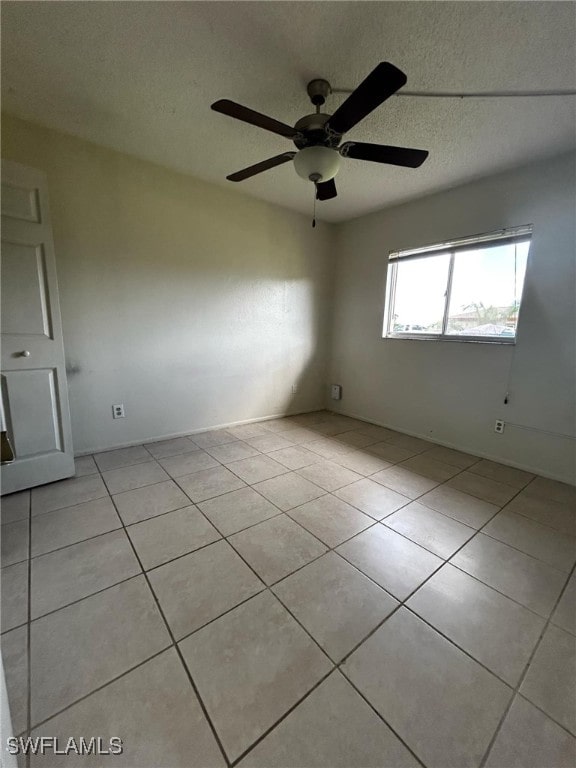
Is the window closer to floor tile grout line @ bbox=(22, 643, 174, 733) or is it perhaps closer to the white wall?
the white wall

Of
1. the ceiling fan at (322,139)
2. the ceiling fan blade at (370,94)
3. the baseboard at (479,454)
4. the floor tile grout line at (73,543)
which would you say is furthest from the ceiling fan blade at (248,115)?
the baseboard at (479,454)

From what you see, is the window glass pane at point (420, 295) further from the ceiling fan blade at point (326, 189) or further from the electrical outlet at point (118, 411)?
the electrical outlet at point (118, 411)

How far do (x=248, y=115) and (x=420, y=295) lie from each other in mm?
2506

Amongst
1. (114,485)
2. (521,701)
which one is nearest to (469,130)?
(521,701)

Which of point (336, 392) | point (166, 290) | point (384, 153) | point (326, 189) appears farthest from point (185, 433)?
point (384, 153)

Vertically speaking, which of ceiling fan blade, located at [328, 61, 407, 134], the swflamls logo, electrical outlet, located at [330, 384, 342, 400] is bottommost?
the swflamls logo

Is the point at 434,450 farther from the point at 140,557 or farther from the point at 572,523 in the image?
the point at 140,557

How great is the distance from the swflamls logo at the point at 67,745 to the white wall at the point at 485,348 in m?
3.11

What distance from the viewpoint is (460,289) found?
9.58 feet

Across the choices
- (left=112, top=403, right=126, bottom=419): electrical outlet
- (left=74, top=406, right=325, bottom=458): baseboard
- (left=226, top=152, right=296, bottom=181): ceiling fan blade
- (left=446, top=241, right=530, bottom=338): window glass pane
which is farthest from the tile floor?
(left=226, top=152, right=296, bottom=181): ceiling fan blade

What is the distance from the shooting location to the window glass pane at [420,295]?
3.08 metres

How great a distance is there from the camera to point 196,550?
1574mm

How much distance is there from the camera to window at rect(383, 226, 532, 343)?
8.48 feet

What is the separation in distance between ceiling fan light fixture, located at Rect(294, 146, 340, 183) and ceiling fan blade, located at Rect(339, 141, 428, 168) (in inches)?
3.5
